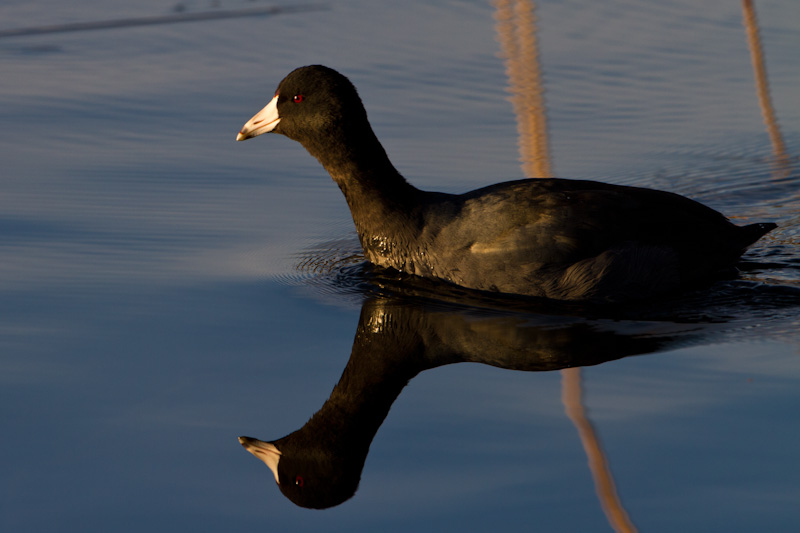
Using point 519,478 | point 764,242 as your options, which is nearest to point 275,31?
point 764,242

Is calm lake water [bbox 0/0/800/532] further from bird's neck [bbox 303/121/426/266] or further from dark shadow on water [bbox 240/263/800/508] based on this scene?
bird's neck [bbox 303/121/426/266]

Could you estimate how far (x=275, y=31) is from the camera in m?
9.79

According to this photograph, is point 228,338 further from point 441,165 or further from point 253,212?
point 441,165

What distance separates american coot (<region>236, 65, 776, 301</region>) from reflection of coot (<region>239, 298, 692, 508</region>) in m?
0.32

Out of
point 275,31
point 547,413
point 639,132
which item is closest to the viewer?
point 547,413

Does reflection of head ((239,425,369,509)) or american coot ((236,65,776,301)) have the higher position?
american coot ((236,65,776,301))

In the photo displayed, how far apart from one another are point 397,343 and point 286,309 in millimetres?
685

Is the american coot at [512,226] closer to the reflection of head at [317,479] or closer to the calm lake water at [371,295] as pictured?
the calm lake water at [371,295]

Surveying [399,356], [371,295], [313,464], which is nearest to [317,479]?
[313,464]

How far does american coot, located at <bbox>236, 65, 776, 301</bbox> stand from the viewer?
571 cm

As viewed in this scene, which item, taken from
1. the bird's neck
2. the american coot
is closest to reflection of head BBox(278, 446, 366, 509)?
the american coot

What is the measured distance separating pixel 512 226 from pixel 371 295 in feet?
2.55

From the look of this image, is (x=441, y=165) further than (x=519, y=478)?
Yes

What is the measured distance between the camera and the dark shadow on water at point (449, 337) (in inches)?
162
